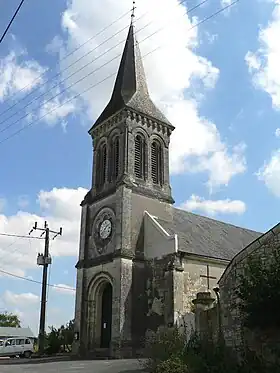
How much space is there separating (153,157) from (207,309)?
731 inches

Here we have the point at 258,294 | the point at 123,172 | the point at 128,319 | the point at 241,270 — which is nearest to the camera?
the point at 258,294

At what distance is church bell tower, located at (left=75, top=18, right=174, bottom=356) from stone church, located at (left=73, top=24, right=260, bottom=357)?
0.07m

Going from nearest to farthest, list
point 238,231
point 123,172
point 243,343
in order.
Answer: point 243,343 → point 123,172 → point 238,231

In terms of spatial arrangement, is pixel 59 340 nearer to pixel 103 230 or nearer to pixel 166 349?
pixel 103 230

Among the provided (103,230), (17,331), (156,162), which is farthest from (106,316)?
(17,331)

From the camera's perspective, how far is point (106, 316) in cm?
2962

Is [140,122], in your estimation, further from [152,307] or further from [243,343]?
[243,343]

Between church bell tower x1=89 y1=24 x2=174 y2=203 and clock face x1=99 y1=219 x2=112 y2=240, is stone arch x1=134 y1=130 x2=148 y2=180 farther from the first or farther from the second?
clock face x1=99 y1=219 x2=112 y2=240

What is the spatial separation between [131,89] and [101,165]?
6268 mm

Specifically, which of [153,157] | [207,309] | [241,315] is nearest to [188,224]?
[153,157]

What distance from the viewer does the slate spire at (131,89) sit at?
3319 centimetres

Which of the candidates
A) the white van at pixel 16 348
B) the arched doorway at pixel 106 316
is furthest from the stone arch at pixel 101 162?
the white van at pixel 16 348

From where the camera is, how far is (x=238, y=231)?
3938cm

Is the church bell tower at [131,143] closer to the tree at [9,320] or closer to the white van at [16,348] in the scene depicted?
the white van at [16,348]
